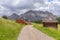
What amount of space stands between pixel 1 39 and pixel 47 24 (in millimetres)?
51746

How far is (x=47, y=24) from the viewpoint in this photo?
69312 millimetres

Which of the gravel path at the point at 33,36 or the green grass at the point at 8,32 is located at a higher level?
the green grass at the point at 8,32

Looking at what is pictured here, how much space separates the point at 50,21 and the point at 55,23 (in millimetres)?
1929

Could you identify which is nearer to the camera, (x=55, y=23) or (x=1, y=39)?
(x=1, y=39)

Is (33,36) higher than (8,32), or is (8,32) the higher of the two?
(8,32)

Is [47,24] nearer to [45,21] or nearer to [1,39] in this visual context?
[45,21]

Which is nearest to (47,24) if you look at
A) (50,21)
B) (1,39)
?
(50,21)

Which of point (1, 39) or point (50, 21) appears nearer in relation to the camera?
point (1, 39)

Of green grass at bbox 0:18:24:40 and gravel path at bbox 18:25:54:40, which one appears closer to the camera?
green grass at bbox 0:18:24:40

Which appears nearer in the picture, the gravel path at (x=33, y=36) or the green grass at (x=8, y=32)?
the green grass at (x=8, y=32)

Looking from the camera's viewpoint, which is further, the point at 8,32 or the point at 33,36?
the point at 8,32

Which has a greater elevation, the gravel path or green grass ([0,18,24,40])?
green grass ([0,18,24,40])

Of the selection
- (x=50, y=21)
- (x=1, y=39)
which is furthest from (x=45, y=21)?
(x=1, y=39)

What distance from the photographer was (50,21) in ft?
230
